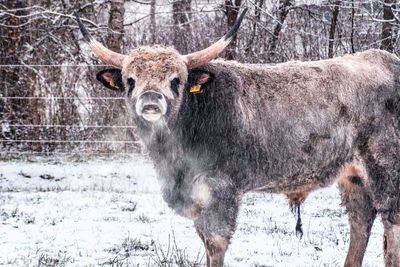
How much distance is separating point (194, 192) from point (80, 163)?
6.18 meters

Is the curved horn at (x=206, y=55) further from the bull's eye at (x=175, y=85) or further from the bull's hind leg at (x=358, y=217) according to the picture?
the bull's hind leg at (x=358, y=217)

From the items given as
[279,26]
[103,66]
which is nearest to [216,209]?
[103,66]

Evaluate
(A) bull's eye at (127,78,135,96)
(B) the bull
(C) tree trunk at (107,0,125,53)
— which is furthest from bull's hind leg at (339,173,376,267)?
(C) tree trunk at (107,0,125,53)

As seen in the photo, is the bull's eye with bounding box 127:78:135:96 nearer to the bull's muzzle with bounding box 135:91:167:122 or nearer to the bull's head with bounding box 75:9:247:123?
the bull's head with bounding box 75:9:247:123

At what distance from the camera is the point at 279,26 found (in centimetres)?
978

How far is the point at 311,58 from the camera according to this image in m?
9.32

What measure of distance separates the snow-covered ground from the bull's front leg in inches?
20.6

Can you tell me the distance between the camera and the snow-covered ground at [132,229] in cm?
446

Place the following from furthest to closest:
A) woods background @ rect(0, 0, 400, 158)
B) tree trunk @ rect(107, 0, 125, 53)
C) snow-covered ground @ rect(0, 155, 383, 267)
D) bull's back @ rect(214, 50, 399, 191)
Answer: tree trunk @ rect(107, 0, 125, 53)
woods background @ rect(0, 0, 400, 158)
snow-covered ground @ rect(0, 155, 383, 267)
bull's back @ rect(214, 50, 399, 191)

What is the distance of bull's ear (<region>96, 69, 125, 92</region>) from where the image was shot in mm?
3965

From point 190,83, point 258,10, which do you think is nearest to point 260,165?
point 190,83

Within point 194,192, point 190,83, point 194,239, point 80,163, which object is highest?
point 190,83

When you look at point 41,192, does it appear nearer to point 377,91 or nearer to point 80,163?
point 80,163

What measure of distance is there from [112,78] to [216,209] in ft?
4.78
